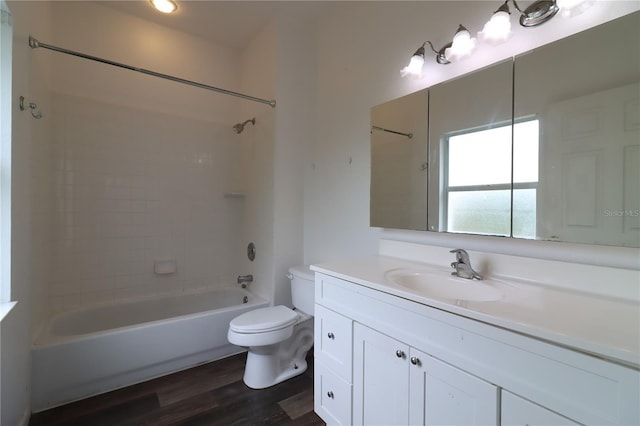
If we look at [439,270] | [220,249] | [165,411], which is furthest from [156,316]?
[439,270]

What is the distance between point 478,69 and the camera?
1.24 metres

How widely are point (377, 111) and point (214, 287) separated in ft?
7.48

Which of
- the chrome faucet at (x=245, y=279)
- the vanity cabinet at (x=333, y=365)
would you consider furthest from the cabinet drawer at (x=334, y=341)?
the chrome faucet at (x=245, y=279)

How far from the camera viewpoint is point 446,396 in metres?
0.87

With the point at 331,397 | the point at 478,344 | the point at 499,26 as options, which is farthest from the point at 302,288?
the point at 499,26

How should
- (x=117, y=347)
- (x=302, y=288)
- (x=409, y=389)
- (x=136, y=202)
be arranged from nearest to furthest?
(x=409, y=389) < (x=117, y=347) < (x=302, y=288) < (x=136, y=202)

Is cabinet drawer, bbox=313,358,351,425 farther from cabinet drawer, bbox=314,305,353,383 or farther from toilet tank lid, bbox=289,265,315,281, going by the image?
toilet tank lid, bbox=289,265,315,281

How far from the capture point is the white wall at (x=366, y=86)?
3.52 ft

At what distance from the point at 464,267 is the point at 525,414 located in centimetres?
58

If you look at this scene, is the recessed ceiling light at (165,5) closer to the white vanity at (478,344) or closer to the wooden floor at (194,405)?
the white vanity at (478,344)

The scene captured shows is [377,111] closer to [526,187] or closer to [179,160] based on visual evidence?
[526,187]

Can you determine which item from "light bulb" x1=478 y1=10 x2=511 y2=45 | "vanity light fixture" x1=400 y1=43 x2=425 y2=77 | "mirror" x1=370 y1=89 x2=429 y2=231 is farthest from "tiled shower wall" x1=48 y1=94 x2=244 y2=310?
"light bulb" x1=478 y1=10 x2=511 y2=45

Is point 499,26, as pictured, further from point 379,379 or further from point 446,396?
point 379,379

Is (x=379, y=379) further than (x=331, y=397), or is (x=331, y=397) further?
(x=331, y=397)
